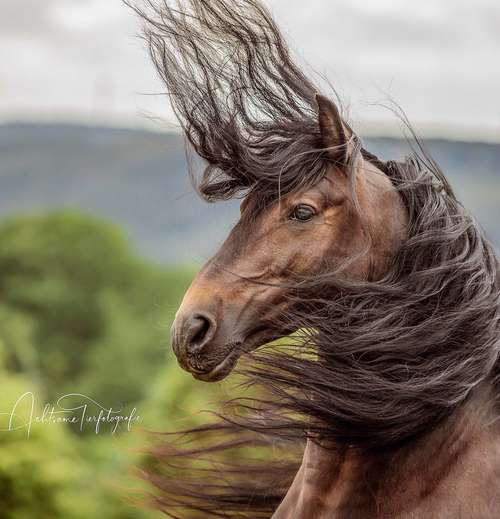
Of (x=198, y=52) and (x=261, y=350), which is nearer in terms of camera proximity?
(x=261, y=350)

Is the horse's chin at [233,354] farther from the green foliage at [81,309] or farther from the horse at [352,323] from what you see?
the green foliage at [81,309]

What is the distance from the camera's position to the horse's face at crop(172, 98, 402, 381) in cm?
305

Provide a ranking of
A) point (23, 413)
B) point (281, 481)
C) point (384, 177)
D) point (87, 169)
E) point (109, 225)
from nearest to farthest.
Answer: point (384, 177) → point (281, 481) → point (23, 413) → point (109, 225) → point (87, 169)

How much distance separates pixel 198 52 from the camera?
3420 millimetres

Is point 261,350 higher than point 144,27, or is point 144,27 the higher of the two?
point 144,27

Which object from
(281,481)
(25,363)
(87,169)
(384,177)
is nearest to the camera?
(384,177)

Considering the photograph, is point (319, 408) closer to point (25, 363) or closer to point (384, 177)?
point (384, 177)

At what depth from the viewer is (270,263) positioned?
312 cm

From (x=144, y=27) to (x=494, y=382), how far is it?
5.39ft

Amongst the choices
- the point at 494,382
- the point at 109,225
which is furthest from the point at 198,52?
the point at 109,225

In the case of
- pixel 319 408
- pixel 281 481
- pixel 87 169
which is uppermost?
pixel 319 408

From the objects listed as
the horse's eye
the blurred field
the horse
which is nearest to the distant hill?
the blurred field

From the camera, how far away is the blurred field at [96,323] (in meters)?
7.06

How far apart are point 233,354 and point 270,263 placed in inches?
11.7
